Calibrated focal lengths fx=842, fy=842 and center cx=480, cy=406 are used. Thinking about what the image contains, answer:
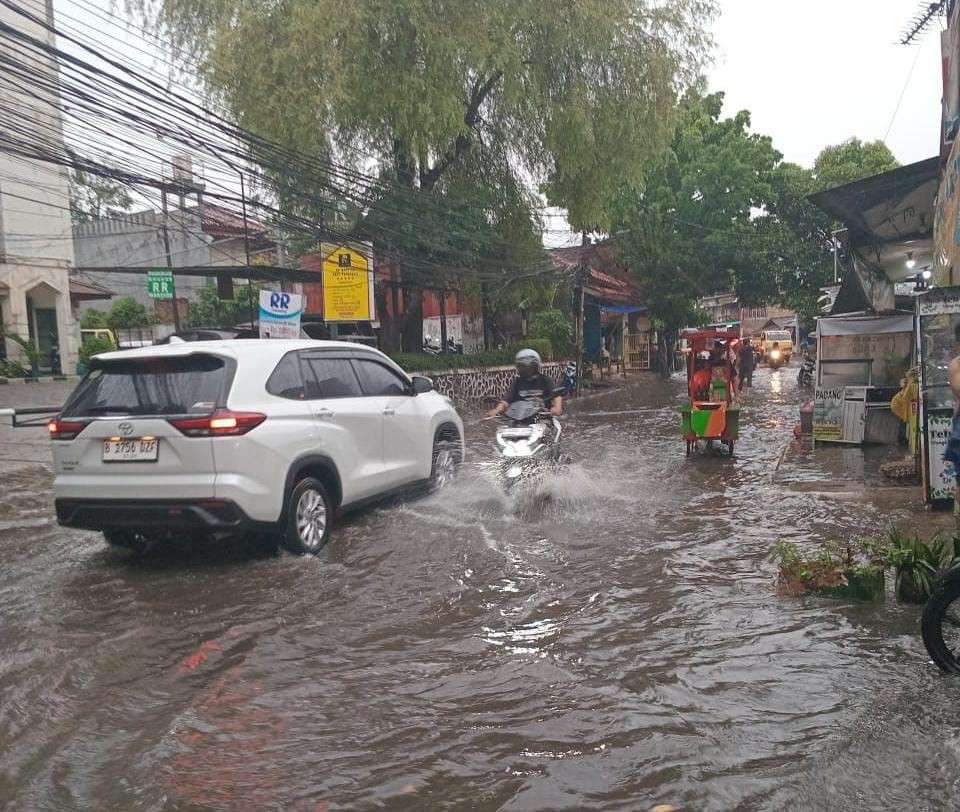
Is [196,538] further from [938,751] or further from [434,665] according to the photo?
[938,751]

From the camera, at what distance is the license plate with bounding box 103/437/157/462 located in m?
5.84

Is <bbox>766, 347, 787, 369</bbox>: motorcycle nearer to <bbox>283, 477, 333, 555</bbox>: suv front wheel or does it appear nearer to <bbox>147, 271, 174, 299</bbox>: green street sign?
<bbox>147, 271, 174, 299</bbox>: green street sign

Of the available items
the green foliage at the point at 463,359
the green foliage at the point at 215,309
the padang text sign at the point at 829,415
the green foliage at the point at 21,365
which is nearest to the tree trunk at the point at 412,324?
the green foliage at the point at 463,359

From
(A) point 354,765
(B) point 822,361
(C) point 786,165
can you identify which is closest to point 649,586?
(A) point 354,765

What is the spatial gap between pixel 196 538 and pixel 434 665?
135 inches

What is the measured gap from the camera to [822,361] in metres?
13.3

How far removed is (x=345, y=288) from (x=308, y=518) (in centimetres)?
1149

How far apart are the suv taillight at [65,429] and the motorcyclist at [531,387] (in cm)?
429

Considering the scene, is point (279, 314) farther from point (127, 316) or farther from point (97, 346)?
point (127, 316)

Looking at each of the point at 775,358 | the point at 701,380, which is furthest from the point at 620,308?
the point at 701,380

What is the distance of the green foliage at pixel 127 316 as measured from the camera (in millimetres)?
37188

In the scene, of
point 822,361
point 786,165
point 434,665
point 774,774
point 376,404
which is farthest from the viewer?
point 786,165

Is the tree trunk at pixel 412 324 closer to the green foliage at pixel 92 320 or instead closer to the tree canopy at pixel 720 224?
the tree canopy at pixel 720 224

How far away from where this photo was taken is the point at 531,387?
29.9ft
